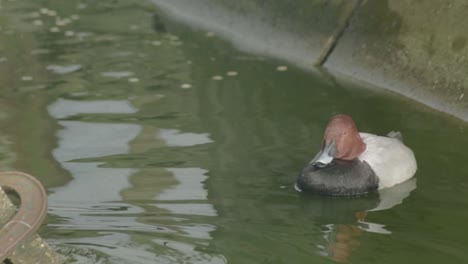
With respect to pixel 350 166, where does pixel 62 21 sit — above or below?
below

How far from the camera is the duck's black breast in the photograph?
6.58m

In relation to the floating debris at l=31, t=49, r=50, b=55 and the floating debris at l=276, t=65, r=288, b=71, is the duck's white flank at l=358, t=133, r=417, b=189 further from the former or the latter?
the floating debris at l=31, t=49, r=50, b=55

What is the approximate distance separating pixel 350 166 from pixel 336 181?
176 mm

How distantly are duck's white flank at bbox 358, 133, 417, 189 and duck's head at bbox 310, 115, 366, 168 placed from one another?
0.34 ft

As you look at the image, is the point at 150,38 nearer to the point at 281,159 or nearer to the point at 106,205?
the point at 281,159

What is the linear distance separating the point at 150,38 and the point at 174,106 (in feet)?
8.11

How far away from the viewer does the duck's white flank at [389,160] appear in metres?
6.70

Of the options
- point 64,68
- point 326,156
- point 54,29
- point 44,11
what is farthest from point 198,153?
point 44,11

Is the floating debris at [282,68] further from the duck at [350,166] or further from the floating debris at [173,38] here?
the duck at [350,166]

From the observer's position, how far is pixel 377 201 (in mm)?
6508

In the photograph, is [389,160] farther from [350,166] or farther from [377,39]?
[377,39]

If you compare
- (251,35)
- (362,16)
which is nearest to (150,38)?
(251,35)

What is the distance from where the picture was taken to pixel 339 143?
21.9ft

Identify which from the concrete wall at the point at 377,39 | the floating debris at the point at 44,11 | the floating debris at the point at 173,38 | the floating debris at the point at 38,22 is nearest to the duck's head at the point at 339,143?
the concrete wall at the point at 377,39
